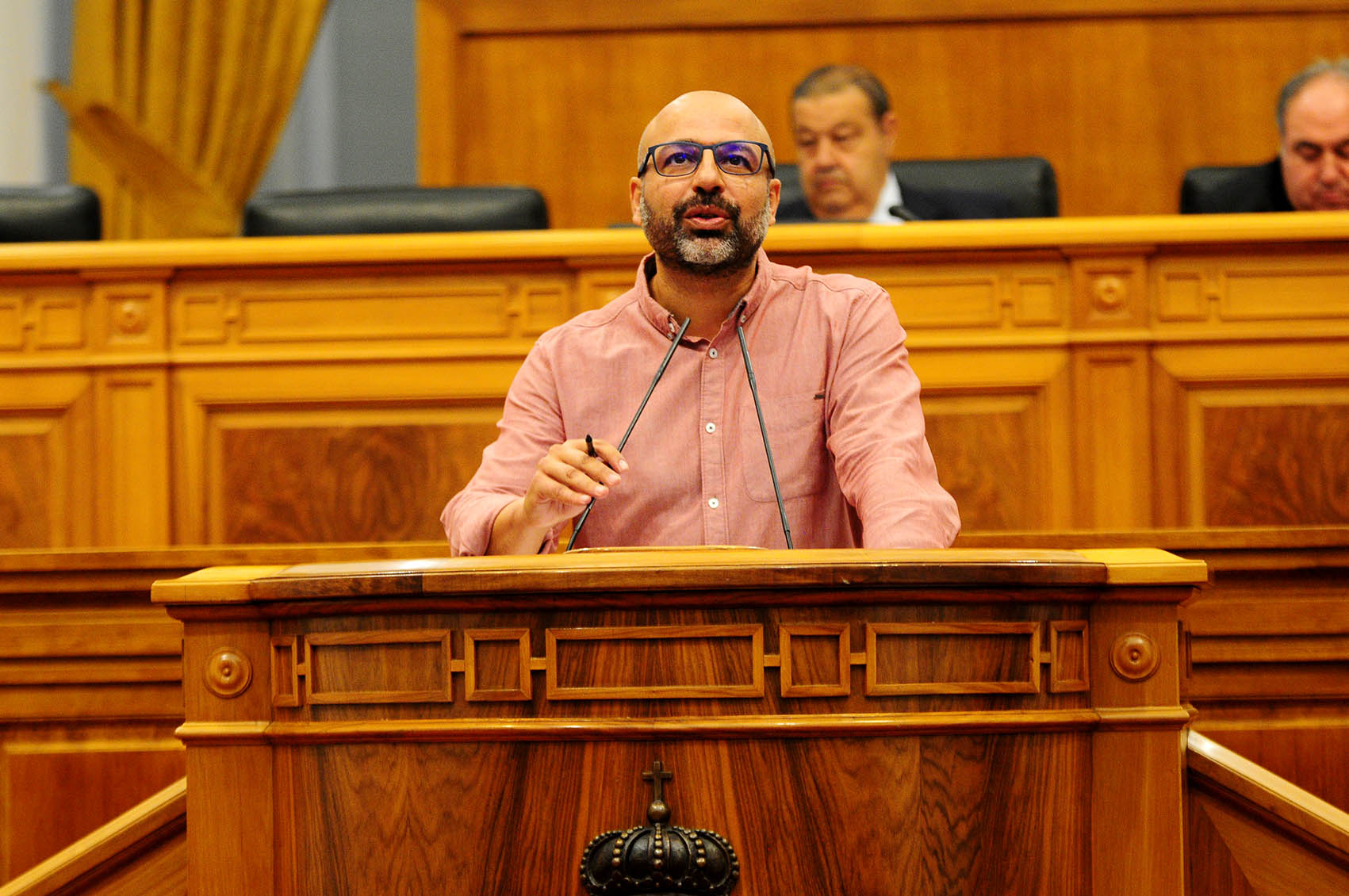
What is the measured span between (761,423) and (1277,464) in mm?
1146

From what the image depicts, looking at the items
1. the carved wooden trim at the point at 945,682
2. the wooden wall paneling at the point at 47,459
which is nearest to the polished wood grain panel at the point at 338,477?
the wooden wall paneling at the point at 47,459

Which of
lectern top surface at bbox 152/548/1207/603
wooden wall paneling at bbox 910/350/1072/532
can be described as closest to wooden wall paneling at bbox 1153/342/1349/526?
wooden wall paneling at bbox 910/350/1072/532

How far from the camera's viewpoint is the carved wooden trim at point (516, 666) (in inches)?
38.9

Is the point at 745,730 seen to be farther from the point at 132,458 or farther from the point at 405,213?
the point at 405,213

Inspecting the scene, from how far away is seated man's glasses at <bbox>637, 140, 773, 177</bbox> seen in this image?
1.50 metres

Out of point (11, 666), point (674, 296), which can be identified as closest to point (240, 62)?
point (11, 666)

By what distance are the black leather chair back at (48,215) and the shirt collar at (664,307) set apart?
1423 millimetres

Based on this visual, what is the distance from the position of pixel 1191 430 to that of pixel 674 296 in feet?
3.27

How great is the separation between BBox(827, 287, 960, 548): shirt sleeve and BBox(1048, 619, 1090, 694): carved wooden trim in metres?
A: 0.30

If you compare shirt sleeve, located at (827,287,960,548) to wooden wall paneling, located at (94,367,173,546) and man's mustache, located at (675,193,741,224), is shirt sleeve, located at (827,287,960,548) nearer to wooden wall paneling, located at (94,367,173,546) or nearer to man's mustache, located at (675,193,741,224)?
man's mustache, located at (675,193,741,224)

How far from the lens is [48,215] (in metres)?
2.53

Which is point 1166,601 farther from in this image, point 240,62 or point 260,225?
point 240,62

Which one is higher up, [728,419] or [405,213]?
[405,213]

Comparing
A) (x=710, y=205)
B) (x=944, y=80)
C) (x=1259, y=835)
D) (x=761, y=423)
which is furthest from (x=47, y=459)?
(x=944, y=80)
